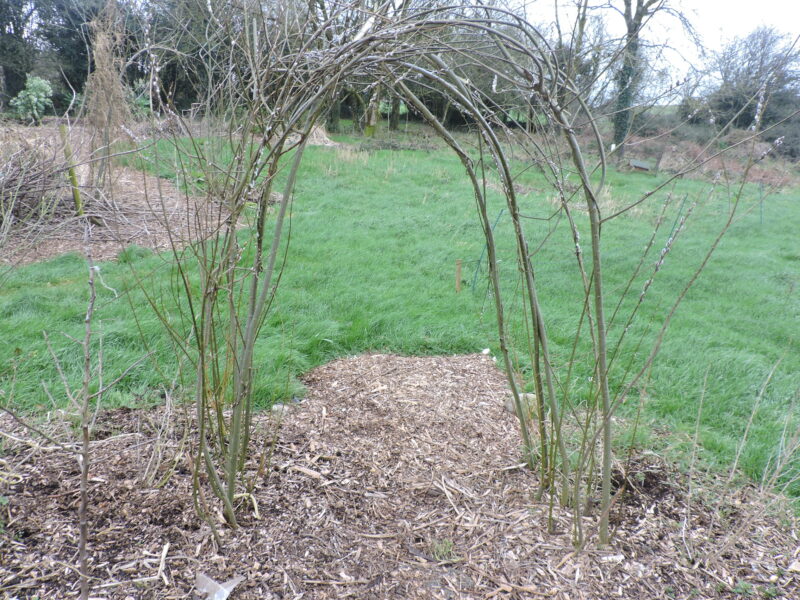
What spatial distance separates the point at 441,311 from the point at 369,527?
8.66 ft

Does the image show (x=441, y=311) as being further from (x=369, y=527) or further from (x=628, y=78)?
(x=369, y=527)

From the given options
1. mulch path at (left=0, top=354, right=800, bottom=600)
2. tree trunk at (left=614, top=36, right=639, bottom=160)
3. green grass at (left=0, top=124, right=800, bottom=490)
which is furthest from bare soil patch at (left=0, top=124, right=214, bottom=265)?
tree trunk at (left=614, top=36, right=639, bottom=160)

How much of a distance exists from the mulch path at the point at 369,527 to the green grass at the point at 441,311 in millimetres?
443

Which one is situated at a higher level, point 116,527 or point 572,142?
point 572,142

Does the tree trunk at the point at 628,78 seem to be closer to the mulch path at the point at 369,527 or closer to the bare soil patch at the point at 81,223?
the mulch path at the point at 369,527

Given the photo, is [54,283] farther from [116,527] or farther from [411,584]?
[411,584]

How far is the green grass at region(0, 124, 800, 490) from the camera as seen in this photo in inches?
122

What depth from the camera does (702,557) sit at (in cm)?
203

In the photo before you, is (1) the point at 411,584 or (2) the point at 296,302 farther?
(2) the point at 296,302

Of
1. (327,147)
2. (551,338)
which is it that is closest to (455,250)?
(551,338)

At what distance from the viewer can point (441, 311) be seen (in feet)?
15.0

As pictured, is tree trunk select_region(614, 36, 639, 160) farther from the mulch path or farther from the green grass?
the mulch path

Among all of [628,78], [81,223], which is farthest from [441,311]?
[81,223]

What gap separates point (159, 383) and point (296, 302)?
157 cm
